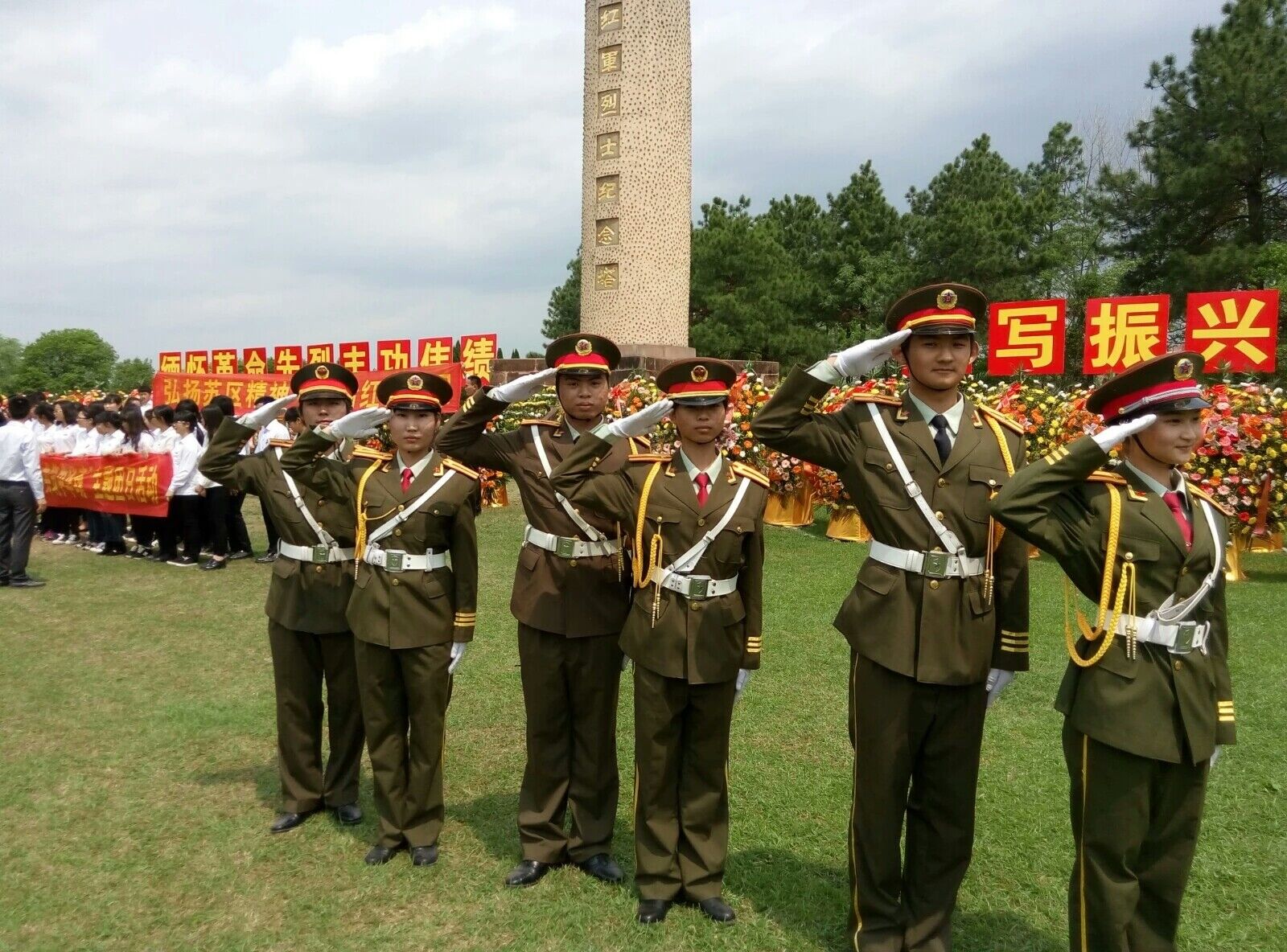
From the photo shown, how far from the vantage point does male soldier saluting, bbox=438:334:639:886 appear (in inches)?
148

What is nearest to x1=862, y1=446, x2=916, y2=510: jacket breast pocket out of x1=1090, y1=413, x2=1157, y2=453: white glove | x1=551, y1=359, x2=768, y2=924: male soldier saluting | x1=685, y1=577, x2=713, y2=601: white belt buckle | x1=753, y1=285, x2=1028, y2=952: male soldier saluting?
x1=753, y1=285, x2=1028, y2=952: male soldier saluting

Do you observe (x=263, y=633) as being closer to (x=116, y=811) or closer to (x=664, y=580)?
(x=116, y=811)

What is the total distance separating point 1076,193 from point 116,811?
1598 inches

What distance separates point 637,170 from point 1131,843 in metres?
15.0

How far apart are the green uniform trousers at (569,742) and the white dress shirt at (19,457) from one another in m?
8.21

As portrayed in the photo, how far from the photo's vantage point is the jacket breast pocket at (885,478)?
3055 mm

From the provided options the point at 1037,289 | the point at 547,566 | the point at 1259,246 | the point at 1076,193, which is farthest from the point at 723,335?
the point at 547,566

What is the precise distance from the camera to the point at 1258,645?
7078mm

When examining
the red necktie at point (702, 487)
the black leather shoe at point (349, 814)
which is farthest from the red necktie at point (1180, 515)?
the black leather shoe at point (349, 814)

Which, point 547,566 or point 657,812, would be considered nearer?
point 657,812

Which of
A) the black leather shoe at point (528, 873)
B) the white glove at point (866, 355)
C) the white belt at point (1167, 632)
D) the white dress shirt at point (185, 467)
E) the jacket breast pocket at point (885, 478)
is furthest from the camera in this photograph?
the white dress shirt at point (185, 467)

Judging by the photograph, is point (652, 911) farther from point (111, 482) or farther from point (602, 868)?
point (111, 482)

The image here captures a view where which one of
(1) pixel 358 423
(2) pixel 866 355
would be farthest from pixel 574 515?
(2) pixel 866 355

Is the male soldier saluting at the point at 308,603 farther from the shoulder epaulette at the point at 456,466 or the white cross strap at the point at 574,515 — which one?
the white cross strap at the point at 574,515
